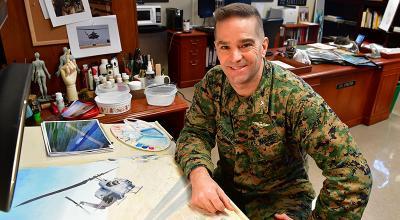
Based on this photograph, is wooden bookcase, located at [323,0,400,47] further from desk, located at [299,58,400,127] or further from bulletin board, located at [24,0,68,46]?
bulletin board, located at [24,0,68,46]

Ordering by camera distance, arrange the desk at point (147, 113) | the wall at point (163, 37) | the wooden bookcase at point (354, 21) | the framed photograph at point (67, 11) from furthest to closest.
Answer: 1. the wooden bookcase at point (354, 21)
2. the wall at point (163, 37)
3. the framed photograph at point (67, 11)
4. the desk at point (147, 113)

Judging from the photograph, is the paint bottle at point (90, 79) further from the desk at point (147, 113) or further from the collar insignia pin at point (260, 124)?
the collar insignia pin at point (260, 124)

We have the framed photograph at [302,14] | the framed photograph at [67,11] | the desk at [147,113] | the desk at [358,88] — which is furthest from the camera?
the framed photograph at [302,14]

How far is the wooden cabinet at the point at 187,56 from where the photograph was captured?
12.5ft

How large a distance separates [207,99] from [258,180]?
370 millimetres

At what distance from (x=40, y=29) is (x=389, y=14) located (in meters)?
4.30

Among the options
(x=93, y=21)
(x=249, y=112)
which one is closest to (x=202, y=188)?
(x=249, y=112)

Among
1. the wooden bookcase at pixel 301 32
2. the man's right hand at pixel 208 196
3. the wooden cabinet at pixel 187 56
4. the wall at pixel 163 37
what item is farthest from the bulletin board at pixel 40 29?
the wooden bookcase at pixel 301 32

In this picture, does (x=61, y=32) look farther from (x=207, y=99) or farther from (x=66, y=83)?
(x=207, y=99)

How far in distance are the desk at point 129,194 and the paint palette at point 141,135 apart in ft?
0.13

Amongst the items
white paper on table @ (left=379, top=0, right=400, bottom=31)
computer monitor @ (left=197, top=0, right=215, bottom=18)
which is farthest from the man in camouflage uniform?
white paper on table @ (left=379, top=0, right=400, bottom=31)

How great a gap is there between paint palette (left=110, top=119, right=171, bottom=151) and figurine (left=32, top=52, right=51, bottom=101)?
21.2 inches

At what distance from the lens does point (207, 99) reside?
1.19m

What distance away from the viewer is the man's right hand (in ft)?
2.82
